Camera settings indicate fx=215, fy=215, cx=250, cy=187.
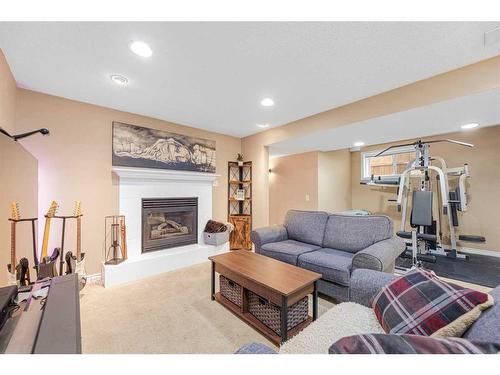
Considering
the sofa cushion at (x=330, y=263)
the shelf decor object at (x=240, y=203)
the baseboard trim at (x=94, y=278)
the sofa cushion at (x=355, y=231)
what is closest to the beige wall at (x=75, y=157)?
the baseboard trim at (x=94, y=278)

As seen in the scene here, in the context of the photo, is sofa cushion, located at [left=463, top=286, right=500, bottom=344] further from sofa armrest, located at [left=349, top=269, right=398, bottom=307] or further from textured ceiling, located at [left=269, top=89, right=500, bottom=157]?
textured ceiling, located at [left=269, top=89, right=500, bottom=157]

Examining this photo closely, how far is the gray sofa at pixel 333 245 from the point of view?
83.2 inches

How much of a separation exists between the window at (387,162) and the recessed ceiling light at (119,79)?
513 cm

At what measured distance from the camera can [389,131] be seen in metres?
3.20

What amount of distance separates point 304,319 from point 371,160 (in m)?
4.74

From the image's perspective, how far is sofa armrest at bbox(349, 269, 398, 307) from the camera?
1349 millimetres

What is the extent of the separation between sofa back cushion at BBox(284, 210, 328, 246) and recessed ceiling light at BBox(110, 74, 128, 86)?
9.10 ft

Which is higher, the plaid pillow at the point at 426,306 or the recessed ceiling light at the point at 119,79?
the recessed ceiling light at the point at 119,79

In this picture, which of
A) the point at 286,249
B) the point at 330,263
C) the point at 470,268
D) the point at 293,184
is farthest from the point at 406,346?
the point at 293,184

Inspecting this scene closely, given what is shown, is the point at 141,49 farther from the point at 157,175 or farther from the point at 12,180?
the point at 157,175

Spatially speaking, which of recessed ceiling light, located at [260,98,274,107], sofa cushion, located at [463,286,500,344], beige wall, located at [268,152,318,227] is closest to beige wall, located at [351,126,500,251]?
beige wall, located at [268,152,318,227]

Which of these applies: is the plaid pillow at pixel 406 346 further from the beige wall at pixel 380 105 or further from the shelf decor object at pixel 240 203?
the shelf decor object at pixel 240 203

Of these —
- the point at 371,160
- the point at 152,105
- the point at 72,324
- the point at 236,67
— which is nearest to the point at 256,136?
the point at 152,105

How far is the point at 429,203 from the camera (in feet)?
10.2
